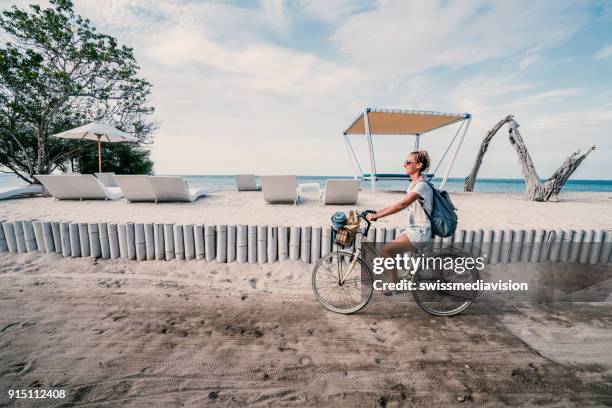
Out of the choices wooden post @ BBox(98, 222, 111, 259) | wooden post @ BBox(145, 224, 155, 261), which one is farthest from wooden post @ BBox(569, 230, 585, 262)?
wooden post @ BBox(98, 222, 111, 259)

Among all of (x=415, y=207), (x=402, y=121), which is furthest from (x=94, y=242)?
(x=402, y=121)

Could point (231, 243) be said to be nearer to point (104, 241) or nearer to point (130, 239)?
point (130, 239)

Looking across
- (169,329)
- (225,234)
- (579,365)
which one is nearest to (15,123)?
(225,234)

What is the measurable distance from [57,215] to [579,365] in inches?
346

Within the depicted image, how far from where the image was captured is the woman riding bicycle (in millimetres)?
2531

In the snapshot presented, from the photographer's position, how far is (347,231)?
8.66 feet

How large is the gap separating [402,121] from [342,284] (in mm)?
10304

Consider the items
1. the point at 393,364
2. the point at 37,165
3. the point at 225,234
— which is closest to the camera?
the point at 393,364

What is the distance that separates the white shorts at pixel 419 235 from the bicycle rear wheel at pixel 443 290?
0.88ft

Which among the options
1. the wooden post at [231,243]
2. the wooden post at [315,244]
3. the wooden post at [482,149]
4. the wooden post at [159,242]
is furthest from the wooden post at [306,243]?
the wooden post at [482,149]

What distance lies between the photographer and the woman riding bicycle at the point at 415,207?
2.53 meters

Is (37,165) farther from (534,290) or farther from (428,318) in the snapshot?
(534,290)

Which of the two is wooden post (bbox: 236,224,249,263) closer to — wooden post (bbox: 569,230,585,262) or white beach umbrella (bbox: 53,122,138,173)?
wooden post (bbox: 569,230,585,262)

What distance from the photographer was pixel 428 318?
285 centimetres
